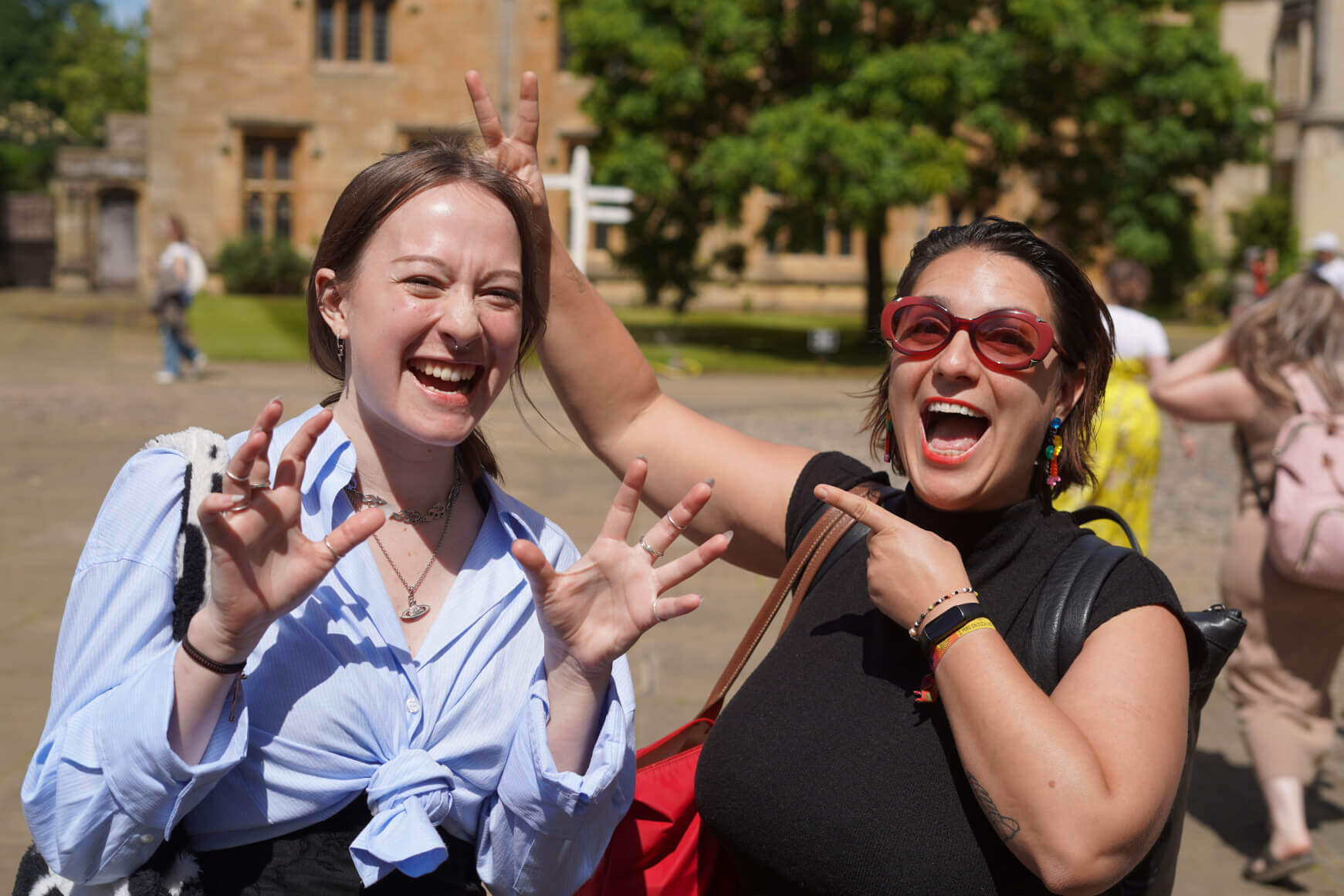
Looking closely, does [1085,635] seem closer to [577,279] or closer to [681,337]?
[577,279]

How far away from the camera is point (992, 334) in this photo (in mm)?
2195

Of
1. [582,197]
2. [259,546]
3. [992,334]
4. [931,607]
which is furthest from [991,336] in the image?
[582,197]

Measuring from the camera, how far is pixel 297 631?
1957mm

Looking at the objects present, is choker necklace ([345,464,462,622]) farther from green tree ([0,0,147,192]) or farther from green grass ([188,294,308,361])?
green tree ([0,0,147,192])

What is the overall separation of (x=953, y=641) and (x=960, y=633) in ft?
0.05

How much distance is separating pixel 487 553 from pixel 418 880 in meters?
0.53

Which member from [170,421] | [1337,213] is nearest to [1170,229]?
[1337,213]

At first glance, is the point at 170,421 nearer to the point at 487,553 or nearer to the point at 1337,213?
the point at 487,553

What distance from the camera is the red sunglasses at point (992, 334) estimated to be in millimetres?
2178

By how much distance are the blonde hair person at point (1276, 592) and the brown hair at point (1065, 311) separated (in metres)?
2.55

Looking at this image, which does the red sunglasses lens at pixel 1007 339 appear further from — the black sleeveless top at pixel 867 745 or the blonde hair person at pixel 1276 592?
the blonde hair person at pixel 1276 592

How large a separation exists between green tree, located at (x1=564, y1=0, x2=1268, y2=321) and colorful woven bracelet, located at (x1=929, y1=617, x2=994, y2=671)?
719 inches

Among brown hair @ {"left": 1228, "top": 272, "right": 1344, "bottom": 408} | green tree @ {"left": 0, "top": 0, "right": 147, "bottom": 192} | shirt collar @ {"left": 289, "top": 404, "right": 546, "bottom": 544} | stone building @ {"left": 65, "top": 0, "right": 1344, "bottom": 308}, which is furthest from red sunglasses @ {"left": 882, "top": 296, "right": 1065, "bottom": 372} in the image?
green tree @ {"left": 0, "top": 0, "right": 147, "bottom": 192}

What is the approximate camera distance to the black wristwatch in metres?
1.94
